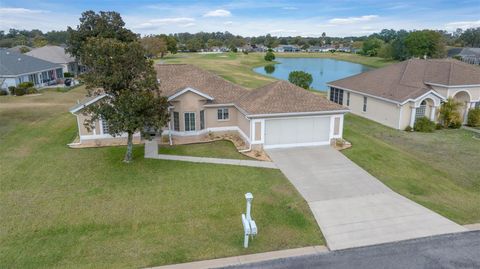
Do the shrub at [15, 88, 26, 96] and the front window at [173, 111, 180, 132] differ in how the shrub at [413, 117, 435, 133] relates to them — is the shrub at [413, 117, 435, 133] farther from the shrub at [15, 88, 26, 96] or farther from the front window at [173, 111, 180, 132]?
the shrub at [15, 88, 26, 96]

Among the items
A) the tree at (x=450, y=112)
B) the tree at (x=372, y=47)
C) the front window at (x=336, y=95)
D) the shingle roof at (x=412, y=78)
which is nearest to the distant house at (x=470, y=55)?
the tree at (x=372, y=47)

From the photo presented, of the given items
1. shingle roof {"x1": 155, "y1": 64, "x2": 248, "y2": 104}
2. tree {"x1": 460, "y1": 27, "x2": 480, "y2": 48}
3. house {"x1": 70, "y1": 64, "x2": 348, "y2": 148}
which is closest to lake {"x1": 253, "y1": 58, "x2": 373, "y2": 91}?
shingle roof {"x1": 155, "y1": 64, "x2": 248, "y2": 104}

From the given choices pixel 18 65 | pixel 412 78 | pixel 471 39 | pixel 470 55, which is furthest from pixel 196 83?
pixel 471 39

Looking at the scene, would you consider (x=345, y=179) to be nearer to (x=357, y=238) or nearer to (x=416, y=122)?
(x=357, y=238)

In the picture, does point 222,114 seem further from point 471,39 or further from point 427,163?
point 471,39

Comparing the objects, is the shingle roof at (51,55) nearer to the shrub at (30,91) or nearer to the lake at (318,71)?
the shrub at (30,91)

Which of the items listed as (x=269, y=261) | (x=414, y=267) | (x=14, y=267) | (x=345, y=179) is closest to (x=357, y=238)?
(x=414, y=267)
